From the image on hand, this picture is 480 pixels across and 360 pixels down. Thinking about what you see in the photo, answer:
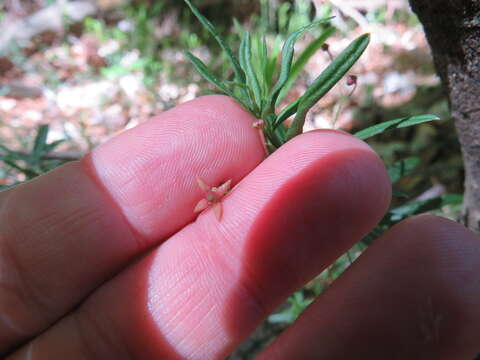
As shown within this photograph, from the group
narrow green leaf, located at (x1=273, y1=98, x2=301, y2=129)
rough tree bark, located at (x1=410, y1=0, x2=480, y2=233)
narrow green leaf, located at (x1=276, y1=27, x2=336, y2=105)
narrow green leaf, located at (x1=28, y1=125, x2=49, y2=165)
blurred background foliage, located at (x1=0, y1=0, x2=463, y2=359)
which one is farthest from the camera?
blurred background foliage, located at (x1=0, y1=0, x2=463, y2=359)

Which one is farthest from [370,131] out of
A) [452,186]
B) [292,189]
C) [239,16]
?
[239,16]

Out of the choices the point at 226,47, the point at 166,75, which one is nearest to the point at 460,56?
the point at 226,47

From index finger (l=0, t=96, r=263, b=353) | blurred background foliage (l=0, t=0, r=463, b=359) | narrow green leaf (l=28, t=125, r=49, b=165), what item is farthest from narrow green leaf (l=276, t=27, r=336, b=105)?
narrow green leaf (l=28, t=125, r=49, b=165)

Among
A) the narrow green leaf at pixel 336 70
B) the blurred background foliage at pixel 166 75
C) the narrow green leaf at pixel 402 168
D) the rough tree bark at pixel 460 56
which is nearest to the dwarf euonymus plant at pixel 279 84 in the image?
the narrow green leaf at pixel 336 70

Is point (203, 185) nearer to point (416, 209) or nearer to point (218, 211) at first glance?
point (218, 211)

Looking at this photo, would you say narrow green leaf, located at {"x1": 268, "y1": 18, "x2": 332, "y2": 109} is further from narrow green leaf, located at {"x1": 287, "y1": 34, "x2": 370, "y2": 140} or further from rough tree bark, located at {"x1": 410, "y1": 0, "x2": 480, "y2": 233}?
rough tree bark, located at {"x1": 410, "y1": 0, "x2": 480, "y2": 233}

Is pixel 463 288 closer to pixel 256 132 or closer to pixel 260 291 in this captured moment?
pixel 260 291
